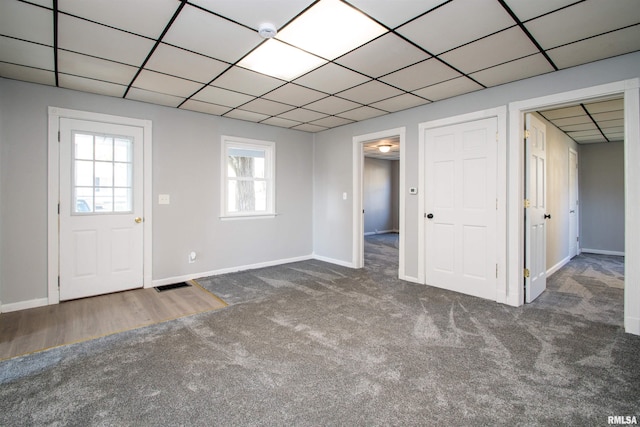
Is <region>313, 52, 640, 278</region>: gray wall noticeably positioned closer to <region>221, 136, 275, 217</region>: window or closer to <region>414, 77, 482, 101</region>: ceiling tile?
<region>414, 77, 482, 101</region>: ceiling tile

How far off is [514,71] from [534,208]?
1594 millimetres

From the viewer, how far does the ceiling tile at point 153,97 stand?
3.78m

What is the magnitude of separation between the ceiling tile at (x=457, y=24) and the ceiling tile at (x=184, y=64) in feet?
5.78

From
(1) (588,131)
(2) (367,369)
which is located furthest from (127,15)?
(1) (588,131)

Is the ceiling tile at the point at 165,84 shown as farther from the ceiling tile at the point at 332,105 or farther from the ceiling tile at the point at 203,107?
the ceiling tile at the point at 332,105

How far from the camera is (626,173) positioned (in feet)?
9.15

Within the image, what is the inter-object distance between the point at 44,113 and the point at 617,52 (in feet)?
19.0

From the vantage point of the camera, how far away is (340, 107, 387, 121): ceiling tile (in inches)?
176

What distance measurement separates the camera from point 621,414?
1755 millimetres

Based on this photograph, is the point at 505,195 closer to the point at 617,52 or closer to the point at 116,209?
the point at 617,52

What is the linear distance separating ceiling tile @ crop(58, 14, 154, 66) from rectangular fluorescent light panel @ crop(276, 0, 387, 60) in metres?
1.21

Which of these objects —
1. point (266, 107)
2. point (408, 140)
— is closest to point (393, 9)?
point (408, 140)

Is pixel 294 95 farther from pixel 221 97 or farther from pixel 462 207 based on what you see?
pixel 462 207

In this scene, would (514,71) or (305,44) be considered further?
(514,71)
